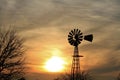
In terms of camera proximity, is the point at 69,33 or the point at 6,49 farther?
the point at 69,33

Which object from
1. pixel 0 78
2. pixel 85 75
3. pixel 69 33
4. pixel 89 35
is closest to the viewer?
pixel 0 78

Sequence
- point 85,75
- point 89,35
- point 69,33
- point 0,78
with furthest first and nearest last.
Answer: point 85,75 → point 69,33 → point 89,35 → point 0,78

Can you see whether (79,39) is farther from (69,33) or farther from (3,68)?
(3,68)

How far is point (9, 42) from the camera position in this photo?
55.2 metres

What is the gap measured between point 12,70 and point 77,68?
1519 cm

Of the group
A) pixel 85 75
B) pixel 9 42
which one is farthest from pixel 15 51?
pixel 85 75

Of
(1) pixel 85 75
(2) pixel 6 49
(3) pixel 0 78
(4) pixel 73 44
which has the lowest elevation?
(3) pixel 0 78

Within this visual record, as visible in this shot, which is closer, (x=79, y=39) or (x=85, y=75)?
(x=79, y=39)

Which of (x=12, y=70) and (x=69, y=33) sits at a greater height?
(x=69, y=33)

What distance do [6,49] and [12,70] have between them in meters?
2.75

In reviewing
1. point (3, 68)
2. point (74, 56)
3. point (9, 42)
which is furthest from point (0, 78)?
point (74, 56)

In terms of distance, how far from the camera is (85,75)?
108688mm

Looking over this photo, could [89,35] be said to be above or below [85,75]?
below

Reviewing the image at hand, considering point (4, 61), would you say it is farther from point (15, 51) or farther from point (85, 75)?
point (85, 75)
